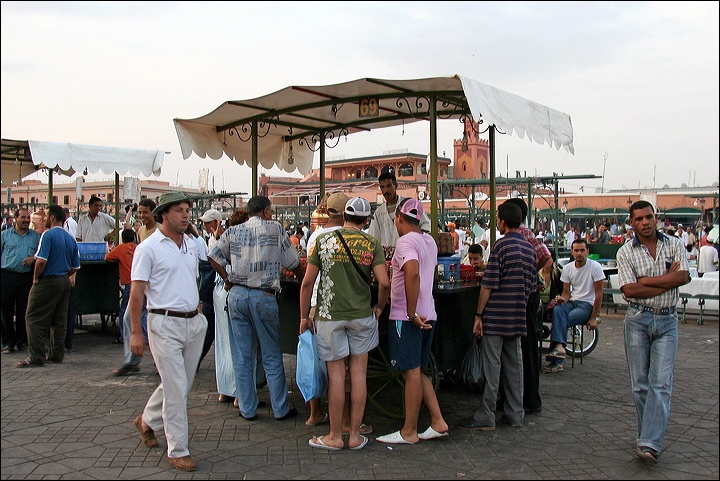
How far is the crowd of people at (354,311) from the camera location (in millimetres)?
4410

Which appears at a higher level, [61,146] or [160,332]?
[61,146]

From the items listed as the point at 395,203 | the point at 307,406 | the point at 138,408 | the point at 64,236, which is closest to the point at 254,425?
the point at 307,406

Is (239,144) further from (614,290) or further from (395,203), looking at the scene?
(614,290)

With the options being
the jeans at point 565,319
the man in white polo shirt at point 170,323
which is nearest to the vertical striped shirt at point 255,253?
the man in white polo shirt at point 170,323

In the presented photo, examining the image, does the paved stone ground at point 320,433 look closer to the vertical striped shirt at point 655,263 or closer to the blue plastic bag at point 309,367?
the blue plastic bag at point 309,367

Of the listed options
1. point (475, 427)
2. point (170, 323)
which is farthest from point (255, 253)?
point (475, 427)

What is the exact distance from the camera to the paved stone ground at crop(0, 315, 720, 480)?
4.39 meters

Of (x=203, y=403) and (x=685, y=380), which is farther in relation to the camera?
(x=685, y=380)

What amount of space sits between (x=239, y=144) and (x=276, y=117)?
0.84 metres

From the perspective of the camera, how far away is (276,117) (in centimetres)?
802

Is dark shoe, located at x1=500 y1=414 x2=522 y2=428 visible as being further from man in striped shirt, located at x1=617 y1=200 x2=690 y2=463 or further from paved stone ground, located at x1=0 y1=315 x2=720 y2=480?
man in striped shirt, located at x1=617 y1=200 x2=690 y2=463

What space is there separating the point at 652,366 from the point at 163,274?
3655 millimetres

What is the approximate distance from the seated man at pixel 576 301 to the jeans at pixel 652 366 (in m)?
3.02

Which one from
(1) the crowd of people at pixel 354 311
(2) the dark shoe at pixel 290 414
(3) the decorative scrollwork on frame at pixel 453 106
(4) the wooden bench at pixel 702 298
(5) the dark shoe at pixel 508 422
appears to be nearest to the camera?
(1) the crowd of people at pixel 354 311
